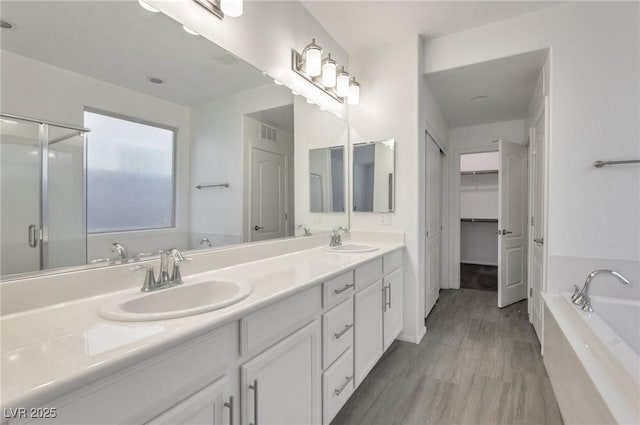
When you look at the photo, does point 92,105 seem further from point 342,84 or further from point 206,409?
point 342,84

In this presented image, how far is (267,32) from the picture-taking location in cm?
180

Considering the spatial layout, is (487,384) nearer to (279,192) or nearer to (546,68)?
(279,192)

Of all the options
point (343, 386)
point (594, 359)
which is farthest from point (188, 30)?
point (594, 359)

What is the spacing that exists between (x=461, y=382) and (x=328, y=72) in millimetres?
2396

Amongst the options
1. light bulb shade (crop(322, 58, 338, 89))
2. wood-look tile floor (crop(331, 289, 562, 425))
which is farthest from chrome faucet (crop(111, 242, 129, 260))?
light bulb shade (crop(322, 58, 338, 89))

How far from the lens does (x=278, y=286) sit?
1.16 metres

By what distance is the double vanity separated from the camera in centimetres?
59

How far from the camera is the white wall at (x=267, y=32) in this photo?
1367 millimetres

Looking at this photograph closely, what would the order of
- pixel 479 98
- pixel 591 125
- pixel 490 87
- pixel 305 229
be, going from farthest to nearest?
1. pixel 479 98
2. pixel 490 87
3. pixel 305 229
4. pixel 591 125

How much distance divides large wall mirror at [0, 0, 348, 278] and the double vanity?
16 centimetres

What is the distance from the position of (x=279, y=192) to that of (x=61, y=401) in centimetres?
152

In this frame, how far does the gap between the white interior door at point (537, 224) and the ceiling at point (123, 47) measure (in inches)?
→ 98.9

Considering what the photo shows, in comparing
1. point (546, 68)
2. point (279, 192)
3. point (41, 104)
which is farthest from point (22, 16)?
point (546, 68)

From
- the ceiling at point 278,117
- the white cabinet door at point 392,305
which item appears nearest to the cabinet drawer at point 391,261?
the white cabinet door at point 392,305
